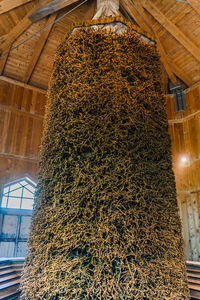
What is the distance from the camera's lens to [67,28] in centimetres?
611

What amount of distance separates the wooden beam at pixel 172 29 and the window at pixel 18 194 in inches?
199

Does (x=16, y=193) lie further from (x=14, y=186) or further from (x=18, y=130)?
(x=18, y=130)

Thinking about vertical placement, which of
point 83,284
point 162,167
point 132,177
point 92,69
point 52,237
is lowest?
point 83,284

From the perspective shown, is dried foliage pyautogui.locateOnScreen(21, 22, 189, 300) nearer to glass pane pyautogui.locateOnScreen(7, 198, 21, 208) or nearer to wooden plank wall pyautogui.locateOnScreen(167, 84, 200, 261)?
glass pane pyautogui.locateOnScreen(7, 198, 21, 208)

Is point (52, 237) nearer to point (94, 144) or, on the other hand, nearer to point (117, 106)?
point (94, 144)

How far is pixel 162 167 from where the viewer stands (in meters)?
1.98

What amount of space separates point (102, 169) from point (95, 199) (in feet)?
0.72

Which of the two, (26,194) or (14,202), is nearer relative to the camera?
(14,202)

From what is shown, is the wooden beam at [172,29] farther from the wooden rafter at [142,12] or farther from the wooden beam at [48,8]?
the wooden beam at [48,8]

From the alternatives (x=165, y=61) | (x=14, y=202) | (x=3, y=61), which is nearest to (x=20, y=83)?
(x=3, y=61)

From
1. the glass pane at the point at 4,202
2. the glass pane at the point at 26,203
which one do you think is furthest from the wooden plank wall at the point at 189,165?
the glass pane at the point at 4,202

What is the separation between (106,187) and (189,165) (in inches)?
206

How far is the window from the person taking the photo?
5.85 metres

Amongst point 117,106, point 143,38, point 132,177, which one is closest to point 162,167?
point 132,177
